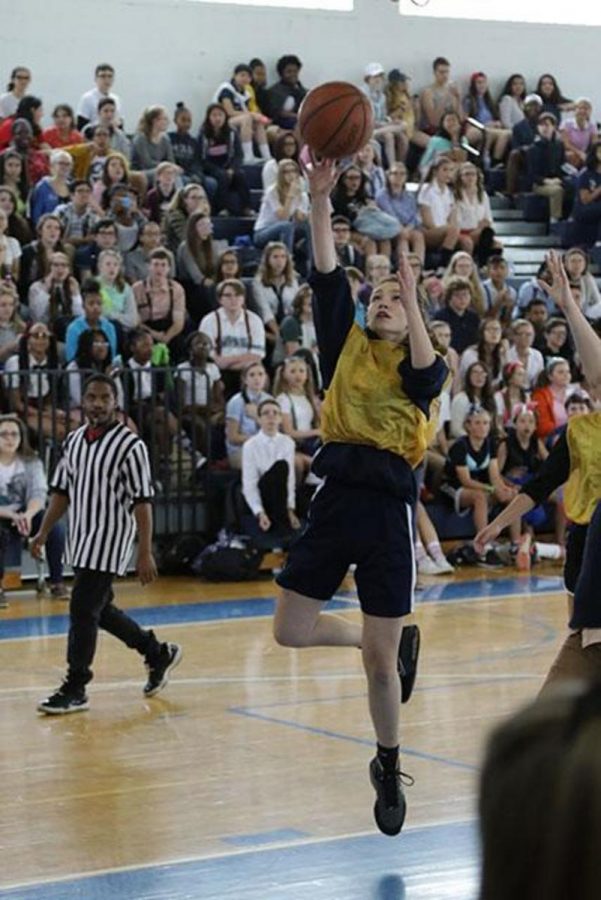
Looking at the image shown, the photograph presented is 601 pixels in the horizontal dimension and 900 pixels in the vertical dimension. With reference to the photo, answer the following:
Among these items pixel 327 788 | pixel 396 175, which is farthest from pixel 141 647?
pixel 396 175

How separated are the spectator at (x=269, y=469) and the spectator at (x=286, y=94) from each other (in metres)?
6.57

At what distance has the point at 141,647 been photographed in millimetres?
8695

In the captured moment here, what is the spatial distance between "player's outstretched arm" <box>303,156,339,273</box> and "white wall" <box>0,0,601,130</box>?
42.9ft

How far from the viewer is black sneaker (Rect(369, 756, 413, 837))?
5.78 metres

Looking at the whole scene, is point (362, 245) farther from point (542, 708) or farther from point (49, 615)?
point (542, 708)

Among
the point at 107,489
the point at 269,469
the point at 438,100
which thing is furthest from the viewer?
the point at 438,100

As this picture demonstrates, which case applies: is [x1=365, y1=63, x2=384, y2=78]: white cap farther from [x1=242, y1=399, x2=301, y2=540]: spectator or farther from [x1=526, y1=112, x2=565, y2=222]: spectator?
[x1=242, y1=399, x2=301, y2=540]: spectator

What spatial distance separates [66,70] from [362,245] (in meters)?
4.40

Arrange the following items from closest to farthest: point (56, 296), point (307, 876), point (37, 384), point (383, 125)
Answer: point (307, 876) → point (37, 384) → point (56, 296) → point (383, 125)

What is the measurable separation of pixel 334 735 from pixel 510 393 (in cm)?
772

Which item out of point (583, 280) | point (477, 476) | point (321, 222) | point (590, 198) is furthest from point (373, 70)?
point (321, 222)

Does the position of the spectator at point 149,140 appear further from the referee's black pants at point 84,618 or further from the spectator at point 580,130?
the referee's black pants at point 84,618

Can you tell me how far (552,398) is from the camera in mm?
15070

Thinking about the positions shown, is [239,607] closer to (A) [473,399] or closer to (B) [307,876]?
(A) [473,399]
